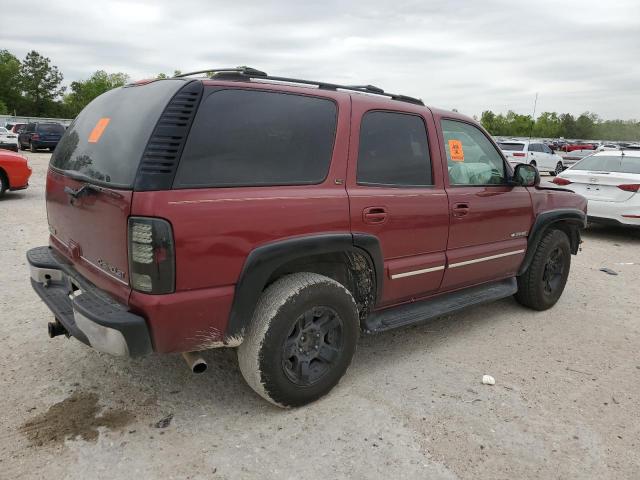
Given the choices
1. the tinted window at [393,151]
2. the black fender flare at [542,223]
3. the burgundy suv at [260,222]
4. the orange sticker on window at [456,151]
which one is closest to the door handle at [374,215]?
the burgundy suv at [260,222]

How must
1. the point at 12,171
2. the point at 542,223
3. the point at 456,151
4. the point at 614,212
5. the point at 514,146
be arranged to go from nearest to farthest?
the point at 456,151 < the point at 542,223 < the point at 614,212 < the point at 12,171 < the point at 514,146

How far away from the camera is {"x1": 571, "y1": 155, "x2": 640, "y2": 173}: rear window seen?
8820 millimetres

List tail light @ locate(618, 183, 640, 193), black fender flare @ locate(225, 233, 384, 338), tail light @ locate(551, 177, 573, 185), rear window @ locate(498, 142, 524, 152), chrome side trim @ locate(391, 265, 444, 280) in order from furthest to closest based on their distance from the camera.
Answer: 1. rear window @ locate(498, 142, 524, 152)
2. tail light @ locate(551, 177, 573, 185)
3. tail light @ locate(618, 183, 640, 193)
4. chrome side trim @ locate(391, 265, 444, 280)
5. black fender flare @ locate(225, 233, 384, 338)

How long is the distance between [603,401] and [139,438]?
2872 mm

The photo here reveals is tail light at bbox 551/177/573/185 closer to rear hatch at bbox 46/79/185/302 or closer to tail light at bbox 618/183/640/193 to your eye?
tail light at bbox 618/183/640/193

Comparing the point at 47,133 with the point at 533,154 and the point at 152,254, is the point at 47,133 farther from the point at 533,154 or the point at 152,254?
the point at 152,254

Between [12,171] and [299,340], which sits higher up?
[12,171]

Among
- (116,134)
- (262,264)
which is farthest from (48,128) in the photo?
(262,264)

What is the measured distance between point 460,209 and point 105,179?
2.43 m

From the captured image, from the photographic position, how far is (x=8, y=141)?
71.4 ft

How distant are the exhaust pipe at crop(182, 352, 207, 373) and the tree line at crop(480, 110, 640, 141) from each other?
111 metres

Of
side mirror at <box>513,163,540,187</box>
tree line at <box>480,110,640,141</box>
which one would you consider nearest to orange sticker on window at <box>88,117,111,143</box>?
side mirror at <box>513,163,540,187</box>

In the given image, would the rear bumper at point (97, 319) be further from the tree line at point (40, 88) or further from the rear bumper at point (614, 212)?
the tree line at point (40, 88)

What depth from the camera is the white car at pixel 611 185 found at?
822 cm
